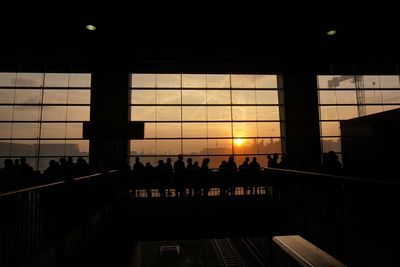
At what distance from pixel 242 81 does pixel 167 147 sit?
5.82 m

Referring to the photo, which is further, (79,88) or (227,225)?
(79,88)

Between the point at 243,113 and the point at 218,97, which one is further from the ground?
the point at 218,97

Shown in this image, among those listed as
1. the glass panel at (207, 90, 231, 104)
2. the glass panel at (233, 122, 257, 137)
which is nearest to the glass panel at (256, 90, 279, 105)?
the glass panel at (233, 122, 257, 137)

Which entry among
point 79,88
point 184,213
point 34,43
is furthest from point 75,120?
point 184,213

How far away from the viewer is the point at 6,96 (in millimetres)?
13062

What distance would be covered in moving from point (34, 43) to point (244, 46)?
332 inches

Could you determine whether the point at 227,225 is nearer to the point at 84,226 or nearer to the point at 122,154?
the point at 84,226

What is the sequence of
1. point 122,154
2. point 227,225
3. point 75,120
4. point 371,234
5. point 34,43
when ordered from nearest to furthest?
point 371,234, point 227,225, point 34,43, point 122,154, point 75,120

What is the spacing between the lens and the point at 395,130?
341 inches

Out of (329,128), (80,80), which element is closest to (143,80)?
(80,80)

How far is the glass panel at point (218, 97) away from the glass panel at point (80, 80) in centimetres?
667

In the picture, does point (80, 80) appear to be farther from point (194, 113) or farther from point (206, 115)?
point (206, 115)

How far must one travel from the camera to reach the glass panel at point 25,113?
1298 cm

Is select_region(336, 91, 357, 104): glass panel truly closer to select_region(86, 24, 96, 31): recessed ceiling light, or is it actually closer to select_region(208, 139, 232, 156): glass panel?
select_region(208, 139, 232, 156): glass panel
